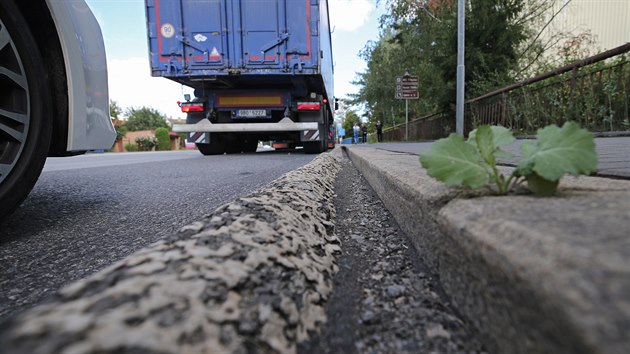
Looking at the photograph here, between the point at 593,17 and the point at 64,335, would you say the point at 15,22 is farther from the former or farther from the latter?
the point at 593,17

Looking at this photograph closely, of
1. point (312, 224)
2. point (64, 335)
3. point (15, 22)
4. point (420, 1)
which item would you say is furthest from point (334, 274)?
point (420, 1)

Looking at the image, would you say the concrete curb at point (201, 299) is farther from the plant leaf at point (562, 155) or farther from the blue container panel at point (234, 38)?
the blue container panel at point (234, 38)

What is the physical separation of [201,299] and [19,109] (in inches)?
67.8

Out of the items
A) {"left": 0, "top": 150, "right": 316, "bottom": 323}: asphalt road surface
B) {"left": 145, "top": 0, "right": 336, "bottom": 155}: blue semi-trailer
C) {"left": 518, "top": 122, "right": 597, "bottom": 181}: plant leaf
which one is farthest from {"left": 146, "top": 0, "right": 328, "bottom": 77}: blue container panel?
{"left": 518, "top": 122, "right": 597, "bottom": 181}: plant leaf

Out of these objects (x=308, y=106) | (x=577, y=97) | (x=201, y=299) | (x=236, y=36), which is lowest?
(x=201, y=299)

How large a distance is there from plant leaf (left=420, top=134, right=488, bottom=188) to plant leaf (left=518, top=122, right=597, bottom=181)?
0.33 ft

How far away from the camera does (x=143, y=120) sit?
62062 millimetres

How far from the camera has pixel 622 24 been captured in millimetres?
14578

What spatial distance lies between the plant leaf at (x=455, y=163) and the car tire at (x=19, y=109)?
1.82m

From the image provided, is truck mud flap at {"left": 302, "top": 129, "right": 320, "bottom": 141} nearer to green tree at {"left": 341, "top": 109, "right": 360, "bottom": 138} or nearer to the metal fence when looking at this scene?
the metal fence

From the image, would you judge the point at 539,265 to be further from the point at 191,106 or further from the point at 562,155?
the point at 191,106

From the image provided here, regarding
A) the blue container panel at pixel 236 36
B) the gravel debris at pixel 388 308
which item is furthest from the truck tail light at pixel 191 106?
the gravel debris at pixel 388 308

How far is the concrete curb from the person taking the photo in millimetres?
425

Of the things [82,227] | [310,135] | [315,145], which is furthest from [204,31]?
[82,227]
